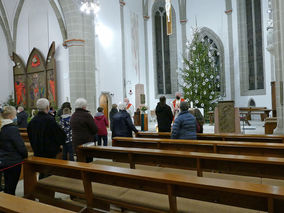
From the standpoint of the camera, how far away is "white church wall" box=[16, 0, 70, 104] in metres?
11.5

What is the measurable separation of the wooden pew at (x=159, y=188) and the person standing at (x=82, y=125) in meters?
1.34

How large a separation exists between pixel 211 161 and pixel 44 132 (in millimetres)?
2175

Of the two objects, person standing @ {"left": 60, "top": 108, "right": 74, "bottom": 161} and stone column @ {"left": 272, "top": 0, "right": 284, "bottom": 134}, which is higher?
stone column @ {"left": 272, "top": 0, "right": 284, "bottom": 134}

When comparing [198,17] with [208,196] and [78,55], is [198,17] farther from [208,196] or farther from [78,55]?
[208,196]

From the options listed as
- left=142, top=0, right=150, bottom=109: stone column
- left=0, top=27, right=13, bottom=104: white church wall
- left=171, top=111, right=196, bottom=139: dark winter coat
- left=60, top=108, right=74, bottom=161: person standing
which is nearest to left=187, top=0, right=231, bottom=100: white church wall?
left=142, top=0, right=150, bottom=109: stone column

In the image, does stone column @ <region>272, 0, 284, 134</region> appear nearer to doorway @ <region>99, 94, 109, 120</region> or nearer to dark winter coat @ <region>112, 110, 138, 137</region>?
dark winter coat @ <region>112, 110, 138, 137</region>

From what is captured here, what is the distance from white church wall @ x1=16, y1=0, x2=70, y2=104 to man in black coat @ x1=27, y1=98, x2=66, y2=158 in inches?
321

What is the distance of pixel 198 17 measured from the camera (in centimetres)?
1758

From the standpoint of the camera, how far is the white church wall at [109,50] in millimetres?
13125

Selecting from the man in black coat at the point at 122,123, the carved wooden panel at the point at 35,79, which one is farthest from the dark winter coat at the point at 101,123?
the carved wooden panel at the point at 35,79

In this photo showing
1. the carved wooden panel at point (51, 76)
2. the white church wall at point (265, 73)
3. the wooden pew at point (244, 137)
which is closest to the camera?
the wooden pew at point (244, 137)

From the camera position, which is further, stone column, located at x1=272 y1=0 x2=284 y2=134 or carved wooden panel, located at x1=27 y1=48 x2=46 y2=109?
carved wooden panel, located at x1=27 y1=48 x2=46 y2=109

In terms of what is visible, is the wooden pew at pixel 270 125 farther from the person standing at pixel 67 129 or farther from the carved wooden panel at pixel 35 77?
the carved wooden panel at pixel 35 77

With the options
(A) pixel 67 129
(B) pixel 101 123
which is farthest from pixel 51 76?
(A) pixel 67 129
